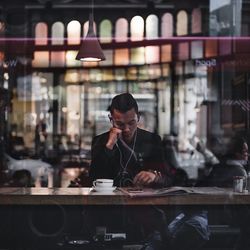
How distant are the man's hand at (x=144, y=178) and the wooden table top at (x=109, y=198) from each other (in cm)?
28

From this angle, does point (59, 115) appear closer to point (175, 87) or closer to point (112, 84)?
point (112, 84)

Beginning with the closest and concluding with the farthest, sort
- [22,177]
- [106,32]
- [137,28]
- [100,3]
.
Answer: [100,3], [22,177], [137,28], [106,32]

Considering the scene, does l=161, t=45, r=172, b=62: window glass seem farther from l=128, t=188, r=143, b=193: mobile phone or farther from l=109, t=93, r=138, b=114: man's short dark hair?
l=128, t=188, r=143, b=193: mobile phone

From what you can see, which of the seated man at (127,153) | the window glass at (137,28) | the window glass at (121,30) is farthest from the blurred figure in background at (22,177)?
the seated man at (127,153)

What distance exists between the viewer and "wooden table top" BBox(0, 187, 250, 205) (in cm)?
333

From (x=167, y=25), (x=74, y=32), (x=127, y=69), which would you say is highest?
(x=167, y=25)

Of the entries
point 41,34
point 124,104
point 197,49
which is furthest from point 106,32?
point 124,104

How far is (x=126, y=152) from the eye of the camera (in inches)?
155

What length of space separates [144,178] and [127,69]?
4.83 metres

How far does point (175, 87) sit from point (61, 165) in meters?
1.94

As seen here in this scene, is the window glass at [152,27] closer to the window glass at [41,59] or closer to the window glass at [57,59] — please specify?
the window glass at [57,59]

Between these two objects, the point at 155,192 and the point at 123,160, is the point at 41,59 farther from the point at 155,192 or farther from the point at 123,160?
the point at 155,192

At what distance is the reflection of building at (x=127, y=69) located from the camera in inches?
277
